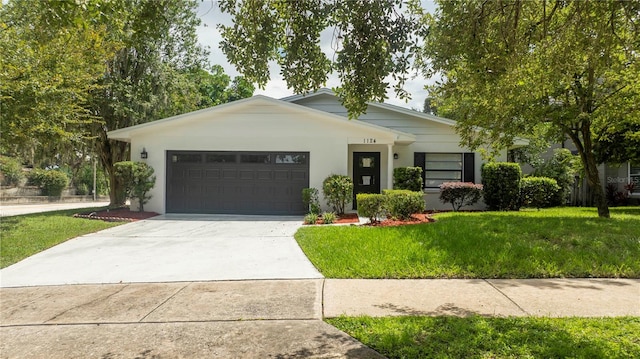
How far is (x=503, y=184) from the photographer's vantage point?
43.2 ft

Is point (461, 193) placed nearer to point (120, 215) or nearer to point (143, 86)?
point (120, 215)

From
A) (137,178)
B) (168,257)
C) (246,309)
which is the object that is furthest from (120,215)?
(246,309)

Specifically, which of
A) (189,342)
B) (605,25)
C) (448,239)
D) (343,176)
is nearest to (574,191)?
(343,176)

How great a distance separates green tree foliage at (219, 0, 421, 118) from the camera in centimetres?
448

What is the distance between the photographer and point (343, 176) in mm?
12984

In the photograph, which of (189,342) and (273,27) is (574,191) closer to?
(273,27)

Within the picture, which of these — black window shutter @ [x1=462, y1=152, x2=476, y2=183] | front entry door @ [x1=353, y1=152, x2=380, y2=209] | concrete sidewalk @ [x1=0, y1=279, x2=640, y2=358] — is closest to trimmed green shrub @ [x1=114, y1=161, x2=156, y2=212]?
front entry door @ [x1=353, y1=152, x2=380, y2=209]

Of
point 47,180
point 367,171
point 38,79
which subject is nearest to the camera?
point 38,79

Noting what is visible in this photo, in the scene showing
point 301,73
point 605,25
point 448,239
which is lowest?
point 448,239

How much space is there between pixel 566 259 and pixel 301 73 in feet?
16.6

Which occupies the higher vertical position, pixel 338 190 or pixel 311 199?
pixel 338 190

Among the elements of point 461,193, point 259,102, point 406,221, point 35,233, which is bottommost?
point 35,233

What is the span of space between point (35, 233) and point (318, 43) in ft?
30.5

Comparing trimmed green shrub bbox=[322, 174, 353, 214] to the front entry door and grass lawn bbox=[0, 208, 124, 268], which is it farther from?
grass lawn bbox=[0, 208, 124, 268]
